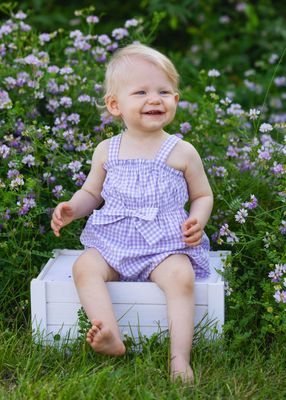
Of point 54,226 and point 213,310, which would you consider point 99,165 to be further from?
point 213,310

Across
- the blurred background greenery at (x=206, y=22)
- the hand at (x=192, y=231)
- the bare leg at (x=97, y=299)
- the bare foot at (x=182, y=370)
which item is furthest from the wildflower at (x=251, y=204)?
the blurred background greenery at (x=206, y=22)

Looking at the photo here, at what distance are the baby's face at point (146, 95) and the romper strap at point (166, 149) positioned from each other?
6cm

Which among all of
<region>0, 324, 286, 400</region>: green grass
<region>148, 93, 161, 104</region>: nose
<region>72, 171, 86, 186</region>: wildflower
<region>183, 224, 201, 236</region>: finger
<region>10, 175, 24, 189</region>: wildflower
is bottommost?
<region>0, 324, 286, 400</region>: green grass

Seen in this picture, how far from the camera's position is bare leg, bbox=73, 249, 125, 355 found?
2578 millimetres

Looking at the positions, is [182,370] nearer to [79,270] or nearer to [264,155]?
[79,270]

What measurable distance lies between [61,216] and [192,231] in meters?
0.47

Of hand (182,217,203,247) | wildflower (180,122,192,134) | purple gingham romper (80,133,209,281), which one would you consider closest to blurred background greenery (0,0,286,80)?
wildflower (180,122,192,134)

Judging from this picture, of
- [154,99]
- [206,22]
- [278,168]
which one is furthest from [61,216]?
[206,22]

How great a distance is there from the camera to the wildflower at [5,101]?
11.0 ft

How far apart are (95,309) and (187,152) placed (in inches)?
25.2

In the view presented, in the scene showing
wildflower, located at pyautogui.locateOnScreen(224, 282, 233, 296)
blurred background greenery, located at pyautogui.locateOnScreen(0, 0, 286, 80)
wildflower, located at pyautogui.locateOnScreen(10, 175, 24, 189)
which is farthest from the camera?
blurred background greenery, located at pyautogui.locateOnScreen(0, 0, 286, 80)

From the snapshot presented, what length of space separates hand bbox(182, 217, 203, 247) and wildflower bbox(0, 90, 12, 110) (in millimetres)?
1003

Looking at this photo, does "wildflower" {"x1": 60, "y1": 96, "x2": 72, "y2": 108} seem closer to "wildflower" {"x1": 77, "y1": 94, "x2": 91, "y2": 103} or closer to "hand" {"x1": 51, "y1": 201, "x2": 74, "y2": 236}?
"wildflower" {"x1": 77, "y1": 94, "x2": 91, "y2": 103}

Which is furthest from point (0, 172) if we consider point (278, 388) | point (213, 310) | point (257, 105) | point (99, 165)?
point (257, 105)
